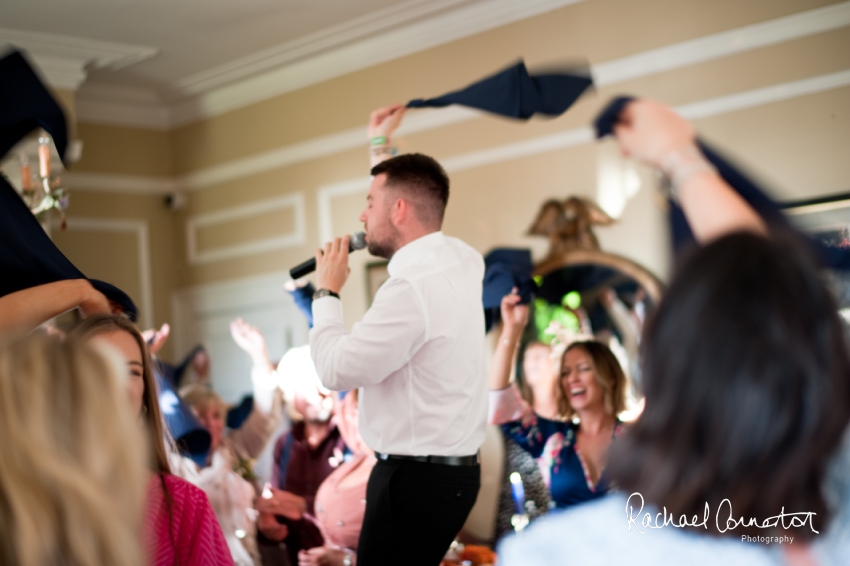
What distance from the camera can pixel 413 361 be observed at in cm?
210

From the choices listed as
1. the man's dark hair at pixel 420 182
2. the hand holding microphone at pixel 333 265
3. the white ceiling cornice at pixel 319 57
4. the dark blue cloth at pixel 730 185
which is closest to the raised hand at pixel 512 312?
the man's dark hair at pixel 420 182

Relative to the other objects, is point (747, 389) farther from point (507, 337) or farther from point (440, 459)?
point (507, 337)

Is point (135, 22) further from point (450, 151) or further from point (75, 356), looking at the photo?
point (75, 356)

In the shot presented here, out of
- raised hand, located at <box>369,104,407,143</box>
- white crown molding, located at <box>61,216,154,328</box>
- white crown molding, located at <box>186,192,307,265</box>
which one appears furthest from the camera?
white crown molding, located at <box>61,216,154,328</box>

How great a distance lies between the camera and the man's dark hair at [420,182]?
7.52 ft

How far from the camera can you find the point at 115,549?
88 centimetres

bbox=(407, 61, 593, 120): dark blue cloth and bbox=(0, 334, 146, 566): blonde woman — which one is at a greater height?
bbox=(407, 61, 593, 120): dark blue cloth

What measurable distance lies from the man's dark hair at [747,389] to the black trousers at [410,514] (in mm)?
1302

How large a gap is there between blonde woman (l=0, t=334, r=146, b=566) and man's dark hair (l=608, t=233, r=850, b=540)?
1.79ft

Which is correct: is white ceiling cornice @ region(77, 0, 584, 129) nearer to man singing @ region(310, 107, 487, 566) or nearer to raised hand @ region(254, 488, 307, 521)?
man singing @ region(310, 107, 487, 566)

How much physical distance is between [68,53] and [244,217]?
1.34m

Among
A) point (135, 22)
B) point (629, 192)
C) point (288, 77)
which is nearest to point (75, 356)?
point (629, 192)

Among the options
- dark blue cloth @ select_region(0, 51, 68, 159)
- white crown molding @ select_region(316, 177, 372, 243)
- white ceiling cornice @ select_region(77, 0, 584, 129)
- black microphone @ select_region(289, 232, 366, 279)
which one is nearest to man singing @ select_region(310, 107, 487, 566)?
black microphone @ select_region(289, 232, 366, 279)

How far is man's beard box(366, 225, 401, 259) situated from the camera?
7.47 feet
